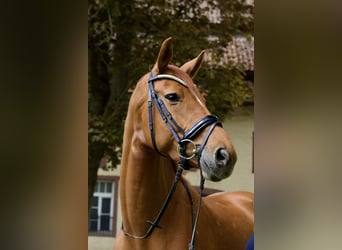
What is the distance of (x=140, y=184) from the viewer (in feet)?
5.07

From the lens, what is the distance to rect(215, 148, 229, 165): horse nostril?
1351mm

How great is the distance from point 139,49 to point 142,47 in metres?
0.03

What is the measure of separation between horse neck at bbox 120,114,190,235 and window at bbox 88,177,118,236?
5352 mm

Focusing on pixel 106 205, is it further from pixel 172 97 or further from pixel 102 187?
pixel 172 97

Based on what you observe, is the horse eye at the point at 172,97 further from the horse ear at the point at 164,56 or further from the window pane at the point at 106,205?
the window pane at the point at 106,205

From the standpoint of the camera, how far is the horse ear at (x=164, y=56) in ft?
5.04

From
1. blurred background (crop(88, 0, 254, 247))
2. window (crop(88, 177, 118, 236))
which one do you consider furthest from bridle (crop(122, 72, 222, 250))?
window (crop(88, 177, 118, 236))
